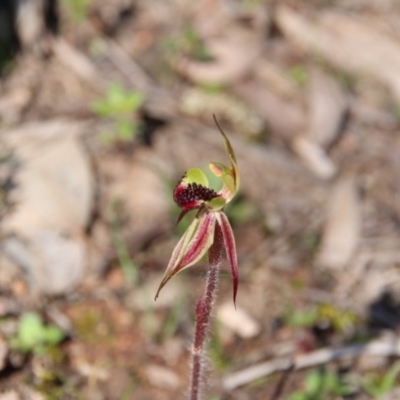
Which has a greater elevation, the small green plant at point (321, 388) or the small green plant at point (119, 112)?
the small green plant at point (119, 112)

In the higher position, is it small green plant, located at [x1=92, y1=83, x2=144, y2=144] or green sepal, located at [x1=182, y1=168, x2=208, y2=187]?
green sepal, located at [x1=182, y1=168, x2=208, y2=187]

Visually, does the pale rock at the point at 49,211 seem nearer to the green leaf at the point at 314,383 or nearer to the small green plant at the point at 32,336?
the small green plant at the point at 32,336

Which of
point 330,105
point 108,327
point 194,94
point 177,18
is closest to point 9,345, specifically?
point 108,327

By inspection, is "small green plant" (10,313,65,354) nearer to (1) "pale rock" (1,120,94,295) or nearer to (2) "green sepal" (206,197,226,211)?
(1) "pale rock" (1,120,94,295)

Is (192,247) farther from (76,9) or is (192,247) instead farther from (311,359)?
(76,9)

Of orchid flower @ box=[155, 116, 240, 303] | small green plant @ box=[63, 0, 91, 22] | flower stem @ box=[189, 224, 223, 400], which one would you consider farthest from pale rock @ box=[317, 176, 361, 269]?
small green plant @ box=[63, 0, 91, 22]

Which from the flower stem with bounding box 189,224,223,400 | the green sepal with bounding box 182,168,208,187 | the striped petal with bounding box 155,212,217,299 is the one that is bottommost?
the flower stem with bounding box 189,224,223,400

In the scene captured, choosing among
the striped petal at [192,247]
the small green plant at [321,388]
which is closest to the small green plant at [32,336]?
the small green plant at [321,388]

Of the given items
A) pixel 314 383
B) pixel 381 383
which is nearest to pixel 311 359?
pixel 314 383

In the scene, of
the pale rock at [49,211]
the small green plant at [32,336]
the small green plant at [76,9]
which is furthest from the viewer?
the small green plant at [76,9]
